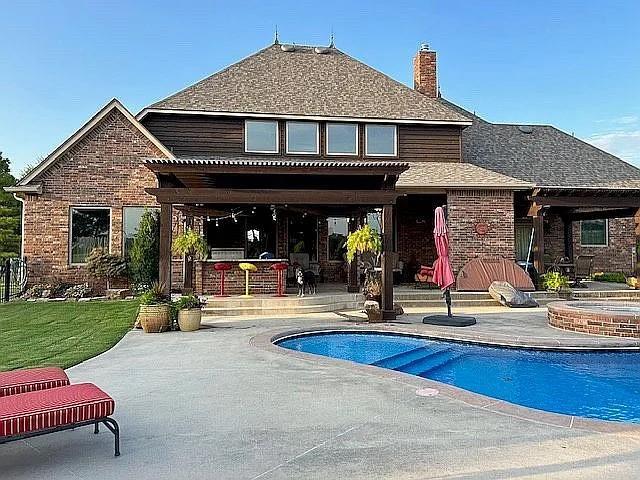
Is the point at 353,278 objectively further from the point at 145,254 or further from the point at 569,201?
the point at 569,201

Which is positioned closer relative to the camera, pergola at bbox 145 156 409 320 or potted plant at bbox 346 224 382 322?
pergola at bbox 145 156 409 320

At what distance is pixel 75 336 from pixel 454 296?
9.50m

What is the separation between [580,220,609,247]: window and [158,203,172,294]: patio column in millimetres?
17347

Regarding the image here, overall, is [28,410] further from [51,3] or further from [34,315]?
[51,3]

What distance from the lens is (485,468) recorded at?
142 inches

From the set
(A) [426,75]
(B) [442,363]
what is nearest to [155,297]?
(B) [442,363]

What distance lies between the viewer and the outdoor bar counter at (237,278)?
1412cm

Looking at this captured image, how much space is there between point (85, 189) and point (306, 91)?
7.98 meters

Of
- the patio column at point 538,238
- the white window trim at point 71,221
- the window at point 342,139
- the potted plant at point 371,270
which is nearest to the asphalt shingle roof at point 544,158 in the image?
the patio column at point 538,238

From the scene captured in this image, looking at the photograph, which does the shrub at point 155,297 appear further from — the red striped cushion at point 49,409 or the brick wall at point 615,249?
the brick wall at point 615,249

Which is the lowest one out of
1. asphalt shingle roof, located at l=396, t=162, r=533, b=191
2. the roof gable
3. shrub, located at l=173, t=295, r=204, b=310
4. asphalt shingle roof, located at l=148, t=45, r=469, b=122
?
shrub, located at l=173, t=295, r=204, b=310

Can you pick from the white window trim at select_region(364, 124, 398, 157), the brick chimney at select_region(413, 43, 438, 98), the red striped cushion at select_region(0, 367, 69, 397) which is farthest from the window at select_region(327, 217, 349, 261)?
the red striped cushion at select_region(0, 367, 69, 397)

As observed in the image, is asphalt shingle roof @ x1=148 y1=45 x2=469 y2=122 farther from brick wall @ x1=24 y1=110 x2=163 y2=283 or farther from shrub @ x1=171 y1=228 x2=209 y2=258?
shrub @ x1=171 y1=228 x2=209 y2=258

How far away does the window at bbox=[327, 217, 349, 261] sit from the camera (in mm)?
18469
